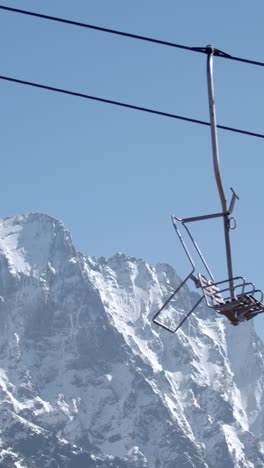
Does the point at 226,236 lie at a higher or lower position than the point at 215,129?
lower

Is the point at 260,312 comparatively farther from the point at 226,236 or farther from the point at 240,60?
the point at 240,60

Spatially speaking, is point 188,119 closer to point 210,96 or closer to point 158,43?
point 158,43

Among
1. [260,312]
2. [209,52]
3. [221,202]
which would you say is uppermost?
[209,52]

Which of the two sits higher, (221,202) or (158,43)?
(158,43)

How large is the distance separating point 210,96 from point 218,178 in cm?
79

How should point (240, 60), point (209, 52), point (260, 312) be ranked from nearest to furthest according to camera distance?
point (260, 312), point (209, 52), point (240, 60)

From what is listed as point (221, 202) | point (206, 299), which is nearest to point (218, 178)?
point (221, 202)

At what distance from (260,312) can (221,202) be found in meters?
1.21

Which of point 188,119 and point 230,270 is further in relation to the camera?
point 188,119

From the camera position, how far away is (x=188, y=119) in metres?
16.9

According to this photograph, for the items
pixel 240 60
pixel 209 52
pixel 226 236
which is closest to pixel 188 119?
pixel 240 60

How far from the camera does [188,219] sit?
544 inches

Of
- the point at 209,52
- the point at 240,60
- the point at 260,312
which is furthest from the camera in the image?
the point at 240,60

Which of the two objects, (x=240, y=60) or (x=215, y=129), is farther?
(x=240, y=60)
